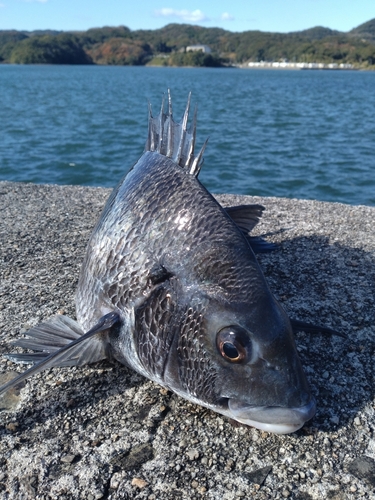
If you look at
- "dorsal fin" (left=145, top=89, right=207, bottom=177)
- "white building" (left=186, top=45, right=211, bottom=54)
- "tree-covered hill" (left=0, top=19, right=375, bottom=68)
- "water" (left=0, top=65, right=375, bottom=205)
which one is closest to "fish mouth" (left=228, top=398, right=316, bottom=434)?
"dorsal fin" (left=145, top=89, right=207, bottom=177)

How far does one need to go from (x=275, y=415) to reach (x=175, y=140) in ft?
6.65

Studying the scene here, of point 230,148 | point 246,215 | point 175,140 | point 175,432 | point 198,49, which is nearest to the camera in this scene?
point 175,432

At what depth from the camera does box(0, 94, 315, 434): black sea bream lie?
2281mm

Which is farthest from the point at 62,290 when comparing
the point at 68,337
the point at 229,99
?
the point at 229,99

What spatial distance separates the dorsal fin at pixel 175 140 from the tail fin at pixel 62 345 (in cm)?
113

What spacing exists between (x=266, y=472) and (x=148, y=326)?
36.6 inches

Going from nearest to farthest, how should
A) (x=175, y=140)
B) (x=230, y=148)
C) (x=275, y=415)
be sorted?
(x=275, y=415)
(x=175, y=140)
(x=230, y=148)

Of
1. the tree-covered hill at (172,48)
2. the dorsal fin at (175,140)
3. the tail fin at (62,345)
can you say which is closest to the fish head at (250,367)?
the tail fin at (62,345)

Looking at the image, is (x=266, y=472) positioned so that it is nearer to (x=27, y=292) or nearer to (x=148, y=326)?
(x=148, y=326)

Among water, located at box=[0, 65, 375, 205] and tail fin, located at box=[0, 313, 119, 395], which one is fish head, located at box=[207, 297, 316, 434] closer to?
tail fin, located at box=[0, 313, 119, 395]

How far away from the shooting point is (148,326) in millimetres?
2596

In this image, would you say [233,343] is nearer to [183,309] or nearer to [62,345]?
[183,309]

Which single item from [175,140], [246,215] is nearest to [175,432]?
[175,140]

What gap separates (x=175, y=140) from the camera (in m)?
3.50
